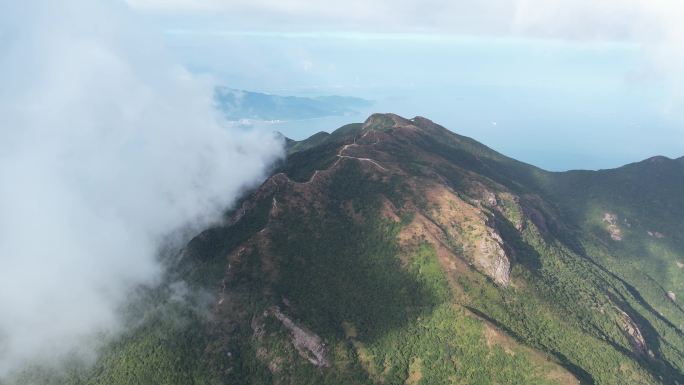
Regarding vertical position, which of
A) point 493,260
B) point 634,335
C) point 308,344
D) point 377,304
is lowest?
point 308,344

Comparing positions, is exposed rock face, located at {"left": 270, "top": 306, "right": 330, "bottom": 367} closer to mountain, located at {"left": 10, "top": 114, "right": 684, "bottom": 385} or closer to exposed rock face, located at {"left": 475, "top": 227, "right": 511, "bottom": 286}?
mountain, located at {"left": 10, "top": 114, "right": 684, "bottom": 385}

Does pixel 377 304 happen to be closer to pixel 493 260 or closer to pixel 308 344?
pixel 308 344

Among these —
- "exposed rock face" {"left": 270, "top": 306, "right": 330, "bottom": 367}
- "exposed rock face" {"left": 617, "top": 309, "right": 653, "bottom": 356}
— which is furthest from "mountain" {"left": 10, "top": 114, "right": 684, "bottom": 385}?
"exposed rock face" {"left": 617, "top": 309, "right": 653, "bottom": 356}

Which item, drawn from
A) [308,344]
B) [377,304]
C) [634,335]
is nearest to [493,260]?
[377,304]

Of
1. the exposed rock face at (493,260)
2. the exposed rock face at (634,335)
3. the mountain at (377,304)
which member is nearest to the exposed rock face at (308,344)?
the mountain at (377,304)

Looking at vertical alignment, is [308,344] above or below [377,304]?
below

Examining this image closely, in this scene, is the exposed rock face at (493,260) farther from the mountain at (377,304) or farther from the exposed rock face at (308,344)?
the exposed rock face at (308,344)
